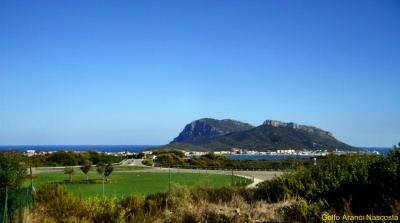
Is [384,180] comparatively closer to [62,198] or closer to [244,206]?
[244,206]

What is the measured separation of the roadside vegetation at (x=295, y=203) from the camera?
962 centimetres

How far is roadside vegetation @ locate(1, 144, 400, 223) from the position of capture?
962cm

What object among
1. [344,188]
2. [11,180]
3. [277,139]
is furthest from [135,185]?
[277,139]

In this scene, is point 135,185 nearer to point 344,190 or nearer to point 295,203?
point 295,203

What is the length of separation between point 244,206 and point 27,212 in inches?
252

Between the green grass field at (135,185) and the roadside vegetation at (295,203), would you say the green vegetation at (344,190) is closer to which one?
the roadside vegetation at (295,203)

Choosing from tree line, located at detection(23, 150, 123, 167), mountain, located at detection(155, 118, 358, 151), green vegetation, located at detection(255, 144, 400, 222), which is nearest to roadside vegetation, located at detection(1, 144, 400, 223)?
green vegetation, located at detection(255, 144, 400, 222)

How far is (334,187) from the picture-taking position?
11.6 meters

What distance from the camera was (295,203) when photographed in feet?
36.3

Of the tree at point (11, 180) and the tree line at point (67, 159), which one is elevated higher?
the tree at point (11, 180)

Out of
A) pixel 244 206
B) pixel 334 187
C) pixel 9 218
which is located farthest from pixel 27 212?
pixel 334 187

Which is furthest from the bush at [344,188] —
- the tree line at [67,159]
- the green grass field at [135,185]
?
the tree line at [67,159]

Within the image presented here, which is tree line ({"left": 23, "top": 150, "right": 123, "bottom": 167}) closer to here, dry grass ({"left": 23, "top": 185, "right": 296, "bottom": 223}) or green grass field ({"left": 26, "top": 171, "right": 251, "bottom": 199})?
green grass field ({"left": 26, "top": 171, "right": 251, "bottom": 199})

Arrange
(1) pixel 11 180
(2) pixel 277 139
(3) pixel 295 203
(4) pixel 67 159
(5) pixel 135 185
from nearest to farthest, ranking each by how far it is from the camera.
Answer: (3) pixel 295 203 < (1) pixel 11 180 < (5) pixel 135 185 < (4) pixel 67 159 < (2) pixel 277 139
